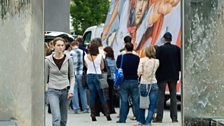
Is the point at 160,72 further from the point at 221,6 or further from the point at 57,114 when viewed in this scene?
the point at 221,6

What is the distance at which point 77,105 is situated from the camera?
58.9ft

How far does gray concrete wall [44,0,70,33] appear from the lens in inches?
1375

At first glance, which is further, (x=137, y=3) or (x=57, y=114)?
(x=137, y=3)

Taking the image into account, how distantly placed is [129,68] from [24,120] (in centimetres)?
583

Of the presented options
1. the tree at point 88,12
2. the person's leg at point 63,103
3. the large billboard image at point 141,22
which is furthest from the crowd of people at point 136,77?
the tree at point 88,12

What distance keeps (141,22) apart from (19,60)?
988cm

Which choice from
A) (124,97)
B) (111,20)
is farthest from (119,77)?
(111,20)

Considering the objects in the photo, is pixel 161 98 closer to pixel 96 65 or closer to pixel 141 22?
pixel 96 65

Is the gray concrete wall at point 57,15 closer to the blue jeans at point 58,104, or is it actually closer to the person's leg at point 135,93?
the person's leg at point 135,93

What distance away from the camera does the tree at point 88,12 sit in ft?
157

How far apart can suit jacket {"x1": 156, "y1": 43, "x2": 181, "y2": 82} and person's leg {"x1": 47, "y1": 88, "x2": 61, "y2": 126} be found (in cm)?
421

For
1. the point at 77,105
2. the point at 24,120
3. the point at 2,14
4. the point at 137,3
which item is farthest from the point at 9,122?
the point at 137,3

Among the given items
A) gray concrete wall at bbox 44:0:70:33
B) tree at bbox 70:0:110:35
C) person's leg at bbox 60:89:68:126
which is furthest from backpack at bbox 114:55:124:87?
tree at bbox 70:0:110:35

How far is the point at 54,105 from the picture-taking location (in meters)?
11.2
